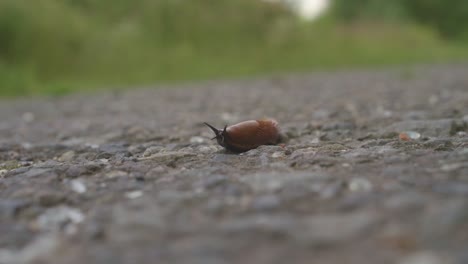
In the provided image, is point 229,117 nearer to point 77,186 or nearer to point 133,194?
point 77,186

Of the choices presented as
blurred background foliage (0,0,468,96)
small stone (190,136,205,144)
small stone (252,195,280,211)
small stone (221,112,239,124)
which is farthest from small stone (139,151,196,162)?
blurred background foliage (0,0,468,96)

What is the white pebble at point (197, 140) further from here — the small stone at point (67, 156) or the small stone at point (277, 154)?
the small stone at point (277, 154)

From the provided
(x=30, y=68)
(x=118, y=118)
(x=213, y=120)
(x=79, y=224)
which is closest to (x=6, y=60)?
(x=30, y=68)

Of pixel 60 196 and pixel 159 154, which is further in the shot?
pixel 159 154

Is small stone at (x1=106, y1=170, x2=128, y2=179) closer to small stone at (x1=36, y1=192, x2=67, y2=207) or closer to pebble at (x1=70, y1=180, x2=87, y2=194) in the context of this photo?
pebble at (x1=70, y1=180, x2=87, y2=194)


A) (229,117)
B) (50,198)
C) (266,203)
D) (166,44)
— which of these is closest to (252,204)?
(266,203)

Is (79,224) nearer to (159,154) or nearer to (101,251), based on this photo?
(101,251)

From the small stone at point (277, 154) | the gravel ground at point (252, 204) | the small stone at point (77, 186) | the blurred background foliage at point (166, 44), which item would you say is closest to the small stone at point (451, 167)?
the gravel ground at point (252, 204)
